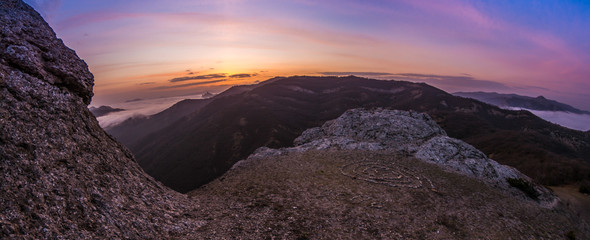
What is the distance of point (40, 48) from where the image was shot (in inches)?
771

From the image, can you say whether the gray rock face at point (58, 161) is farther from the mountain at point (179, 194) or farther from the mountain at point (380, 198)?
the mountain at point (380, 198)

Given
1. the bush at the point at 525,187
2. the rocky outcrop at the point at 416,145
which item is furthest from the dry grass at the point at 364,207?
the rocky outcrop at the point at 416,145

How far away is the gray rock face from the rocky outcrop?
24.8m

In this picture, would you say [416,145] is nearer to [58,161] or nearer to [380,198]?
[380,198]

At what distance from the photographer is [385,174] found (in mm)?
32594

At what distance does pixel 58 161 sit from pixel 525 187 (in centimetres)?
4846

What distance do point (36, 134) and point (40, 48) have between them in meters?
8.68

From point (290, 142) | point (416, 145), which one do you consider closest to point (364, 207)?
point (416, 145)

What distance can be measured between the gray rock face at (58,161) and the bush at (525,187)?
39.5 m

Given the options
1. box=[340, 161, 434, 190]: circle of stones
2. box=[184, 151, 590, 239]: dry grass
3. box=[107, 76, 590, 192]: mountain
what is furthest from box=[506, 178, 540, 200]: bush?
box=[107, 76, 590, 192]: mountain

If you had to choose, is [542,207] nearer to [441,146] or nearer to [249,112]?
[441,146]

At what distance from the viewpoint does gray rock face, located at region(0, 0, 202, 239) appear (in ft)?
41.1

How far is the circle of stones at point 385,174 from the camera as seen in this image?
29984 millimetres

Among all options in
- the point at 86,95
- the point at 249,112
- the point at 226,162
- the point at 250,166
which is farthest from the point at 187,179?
the point at 86,95
